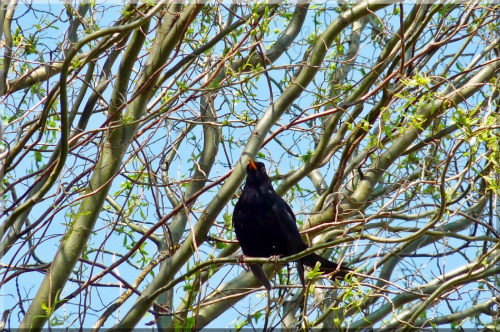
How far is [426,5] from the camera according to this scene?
4582 millimetres

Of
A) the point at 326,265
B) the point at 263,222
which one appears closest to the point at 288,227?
the point at 263,222

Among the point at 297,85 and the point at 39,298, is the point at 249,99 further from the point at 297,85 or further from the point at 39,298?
the point at 39,298

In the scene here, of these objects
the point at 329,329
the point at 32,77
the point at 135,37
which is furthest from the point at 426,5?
the point at 32,77

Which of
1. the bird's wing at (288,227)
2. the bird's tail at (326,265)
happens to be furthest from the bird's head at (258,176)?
the bird's tail at (326,265)

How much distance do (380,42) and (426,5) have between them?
1465 mm

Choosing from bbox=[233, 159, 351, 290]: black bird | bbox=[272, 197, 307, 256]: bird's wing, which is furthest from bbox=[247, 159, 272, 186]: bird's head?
bbox=[272, 197, 307, 256]: bird's wing

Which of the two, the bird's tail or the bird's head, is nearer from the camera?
the bird's tail

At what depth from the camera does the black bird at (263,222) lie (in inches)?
192

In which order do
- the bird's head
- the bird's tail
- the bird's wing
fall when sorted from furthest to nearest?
the bird's head
the bird's wing
the bird's tail

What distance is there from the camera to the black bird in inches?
192

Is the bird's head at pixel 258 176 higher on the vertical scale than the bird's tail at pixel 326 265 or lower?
higher

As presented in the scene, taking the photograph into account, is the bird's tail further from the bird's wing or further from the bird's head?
the bird's head

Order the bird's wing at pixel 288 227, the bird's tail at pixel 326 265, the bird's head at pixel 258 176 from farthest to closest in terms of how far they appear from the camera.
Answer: the bird's head at pixel 258 176, the bird's wing at pixel 288 227, the bird's tail at pixel 326 265

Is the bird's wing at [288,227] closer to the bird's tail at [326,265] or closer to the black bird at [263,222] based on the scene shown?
the black bird at [263,222]
